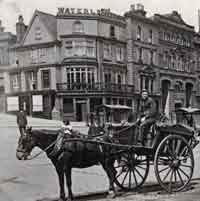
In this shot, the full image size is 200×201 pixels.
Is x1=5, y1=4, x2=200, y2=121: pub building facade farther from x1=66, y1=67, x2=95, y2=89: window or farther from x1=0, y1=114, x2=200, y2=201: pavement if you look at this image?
x1=0, y1=114, x2=200, y2=201: pavement

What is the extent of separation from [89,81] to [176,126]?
24.9ft

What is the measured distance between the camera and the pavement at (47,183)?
19.5 feet

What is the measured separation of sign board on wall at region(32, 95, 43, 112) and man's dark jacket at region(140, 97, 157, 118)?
150 inches

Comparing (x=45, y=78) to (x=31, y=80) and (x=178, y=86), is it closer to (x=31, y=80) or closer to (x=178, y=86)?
(x=31, y=80)

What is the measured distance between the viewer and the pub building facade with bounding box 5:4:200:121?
10742 millimetres

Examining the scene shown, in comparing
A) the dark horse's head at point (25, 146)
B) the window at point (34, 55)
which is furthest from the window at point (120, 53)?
the dark horse's head at point (25, 146)

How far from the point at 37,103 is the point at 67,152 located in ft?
14.9

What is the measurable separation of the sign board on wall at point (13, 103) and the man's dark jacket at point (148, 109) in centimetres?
350

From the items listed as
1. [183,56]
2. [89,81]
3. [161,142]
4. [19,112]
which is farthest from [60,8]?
[183,56]

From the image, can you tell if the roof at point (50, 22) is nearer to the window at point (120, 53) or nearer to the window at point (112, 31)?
the window at point (112, 31)

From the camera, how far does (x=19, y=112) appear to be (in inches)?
330

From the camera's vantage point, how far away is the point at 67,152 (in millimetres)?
5426

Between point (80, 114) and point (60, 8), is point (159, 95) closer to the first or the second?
point (80, 114)

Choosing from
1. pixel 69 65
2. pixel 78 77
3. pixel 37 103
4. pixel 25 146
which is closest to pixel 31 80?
pixel 37 103
